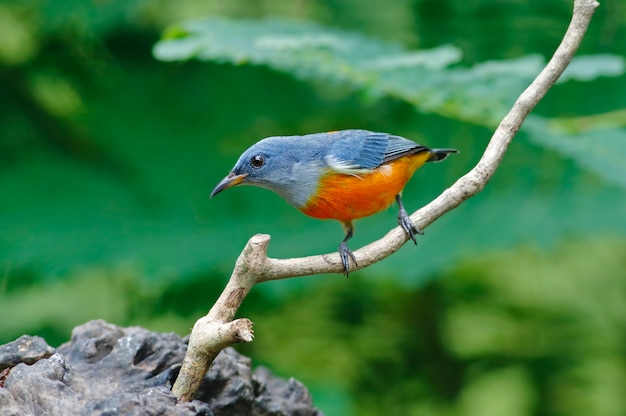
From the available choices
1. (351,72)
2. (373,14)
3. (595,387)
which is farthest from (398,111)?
(595,387)

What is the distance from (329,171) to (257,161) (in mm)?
210

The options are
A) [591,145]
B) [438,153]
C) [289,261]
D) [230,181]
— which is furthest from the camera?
[591,145]

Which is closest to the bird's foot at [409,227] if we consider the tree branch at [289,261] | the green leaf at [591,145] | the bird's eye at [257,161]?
the tree branch at [289,261]

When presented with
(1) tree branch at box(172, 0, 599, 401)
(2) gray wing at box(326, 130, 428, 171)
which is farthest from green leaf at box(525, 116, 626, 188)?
(1) tree branch at box(172, 0, 599, 401)

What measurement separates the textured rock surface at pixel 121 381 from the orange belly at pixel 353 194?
0.46 m

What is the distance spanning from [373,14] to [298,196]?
2.09 metres

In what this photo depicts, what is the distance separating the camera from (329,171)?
223cm

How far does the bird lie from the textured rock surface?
1.46ft

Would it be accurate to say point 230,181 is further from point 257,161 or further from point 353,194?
point 353,194

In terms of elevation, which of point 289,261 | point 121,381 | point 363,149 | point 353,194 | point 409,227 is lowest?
point 121,381

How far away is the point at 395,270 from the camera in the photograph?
3180 millimetres

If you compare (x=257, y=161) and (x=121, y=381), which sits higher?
(x=257, y=161)

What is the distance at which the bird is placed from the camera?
216 cm

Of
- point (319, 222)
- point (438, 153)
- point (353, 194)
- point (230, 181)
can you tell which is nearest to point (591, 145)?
point (438, 153)
